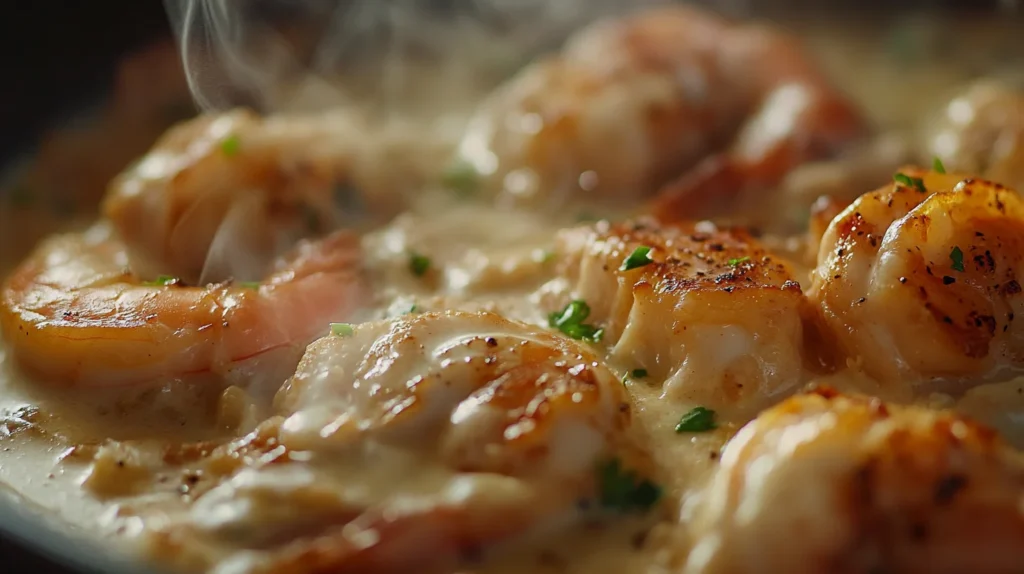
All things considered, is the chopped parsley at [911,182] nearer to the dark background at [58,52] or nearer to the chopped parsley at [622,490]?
the chopped parsley at [622,490]

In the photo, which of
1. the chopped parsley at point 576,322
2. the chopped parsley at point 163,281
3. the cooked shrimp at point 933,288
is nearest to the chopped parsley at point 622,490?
the chopped parsley at point 576,322

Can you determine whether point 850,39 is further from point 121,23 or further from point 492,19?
point 121,23

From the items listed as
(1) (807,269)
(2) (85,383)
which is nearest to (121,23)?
(2) (85,383)

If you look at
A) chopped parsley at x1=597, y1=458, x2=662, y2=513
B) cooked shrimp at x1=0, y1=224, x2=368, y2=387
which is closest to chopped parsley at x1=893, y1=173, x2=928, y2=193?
chopped parsley at x1=597, y1=458, x2=662, y2=513

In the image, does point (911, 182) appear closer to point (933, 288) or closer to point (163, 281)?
point (933, 288)

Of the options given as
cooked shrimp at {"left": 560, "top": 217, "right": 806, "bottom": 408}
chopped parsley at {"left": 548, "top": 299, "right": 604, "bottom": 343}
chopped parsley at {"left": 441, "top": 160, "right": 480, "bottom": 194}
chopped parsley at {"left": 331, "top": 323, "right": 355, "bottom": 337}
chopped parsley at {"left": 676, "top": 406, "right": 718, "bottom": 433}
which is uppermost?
chopped parsley at {"left": 441, "top": 160, "right": 480, "bottom": 194}

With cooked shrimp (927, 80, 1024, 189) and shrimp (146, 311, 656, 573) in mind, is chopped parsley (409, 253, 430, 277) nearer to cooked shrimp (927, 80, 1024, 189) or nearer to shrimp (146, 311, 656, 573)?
shrimp (146, 311, 656, 573)

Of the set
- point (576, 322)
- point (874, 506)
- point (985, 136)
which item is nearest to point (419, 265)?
point (576, 322)
